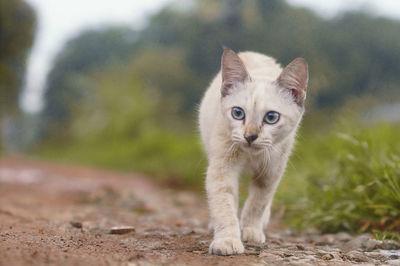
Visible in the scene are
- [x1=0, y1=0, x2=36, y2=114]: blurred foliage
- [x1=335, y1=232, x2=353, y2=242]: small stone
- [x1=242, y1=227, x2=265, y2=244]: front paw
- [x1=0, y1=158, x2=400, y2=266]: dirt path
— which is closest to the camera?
[x1=0, y1=158, x2=400, y2=266]: dirt path

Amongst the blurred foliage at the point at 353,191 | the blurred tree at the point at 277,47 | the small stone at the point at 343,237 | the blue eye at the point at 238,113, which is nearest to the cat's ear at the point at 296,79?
the blue eye at the point at 238,113

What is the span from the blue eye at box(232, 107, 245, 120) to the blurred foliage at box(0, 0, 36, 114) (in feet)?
45.4

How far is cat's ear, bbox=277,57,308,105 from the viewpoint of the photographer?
2954 millimetres

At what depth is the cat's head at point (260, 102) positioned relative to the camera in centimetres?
280

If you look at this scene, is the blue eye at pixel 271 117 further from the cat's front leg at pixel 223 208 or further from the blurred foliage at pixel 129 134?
the blurred foliage at pixel 129 134

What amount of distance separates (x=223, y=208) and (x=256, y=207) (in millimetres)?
560

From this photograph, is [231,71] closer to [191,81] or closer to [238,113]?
[238,113]

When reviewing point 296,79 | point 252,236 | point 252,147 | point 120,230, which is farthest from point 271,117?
point 120,230

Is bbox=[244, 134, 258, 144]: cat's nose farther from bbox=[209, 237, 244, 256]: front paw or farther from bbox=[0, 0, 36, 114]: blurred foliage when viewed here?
bbox=[0, 0, 36, 114]: blurred foliage

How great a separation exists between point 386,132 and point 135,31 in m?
21.2

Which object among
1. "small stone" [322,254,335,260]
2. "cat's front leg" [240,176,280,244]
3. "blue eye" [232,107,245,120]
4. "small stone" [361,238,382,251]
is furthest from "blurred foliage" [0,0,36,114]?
"small stone" [322,254,335,260]

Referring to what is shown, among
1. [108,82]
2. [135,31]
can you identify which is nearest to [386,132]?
[108,82]

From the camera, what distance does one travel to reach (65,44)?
92.7 ft

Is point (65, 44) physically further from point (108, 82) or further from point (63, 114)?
point (108, 82)
